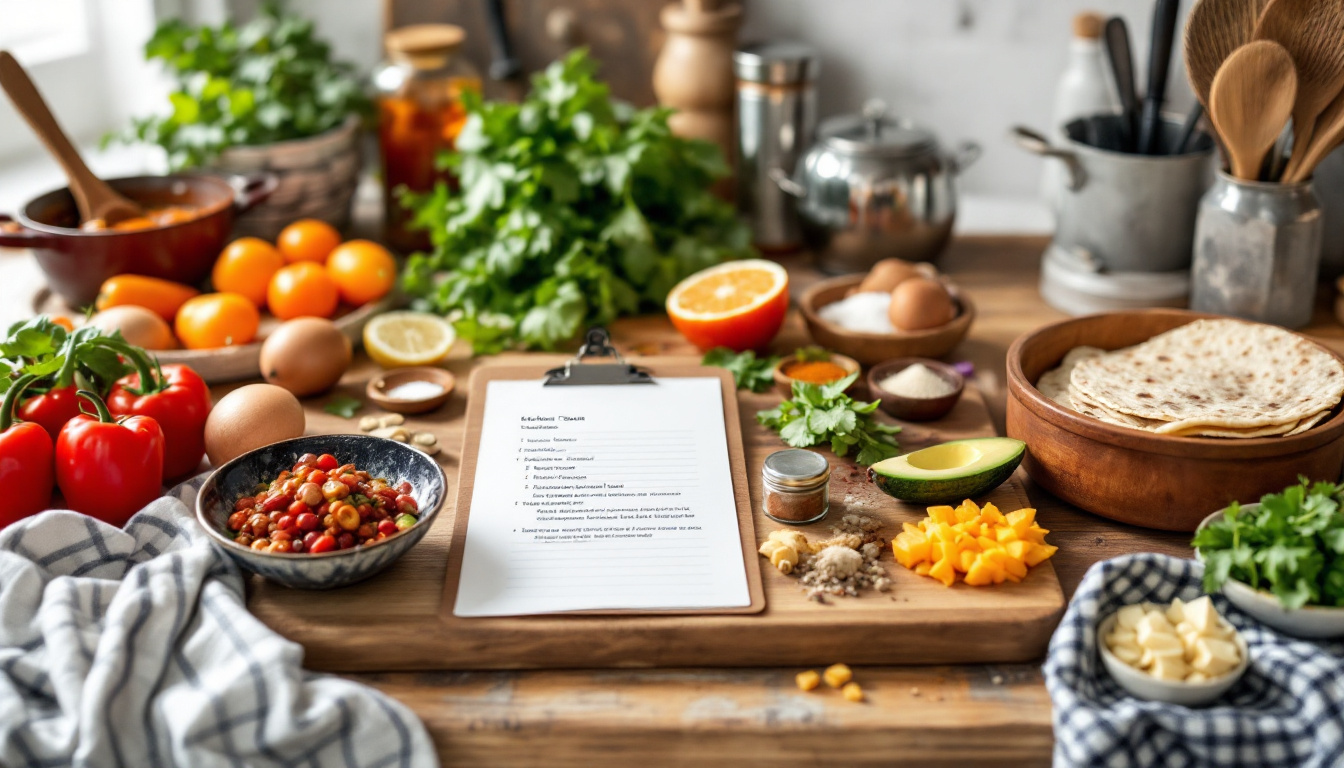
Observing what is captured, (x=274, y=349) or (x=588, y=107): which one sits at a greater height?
(x=588, y=107)

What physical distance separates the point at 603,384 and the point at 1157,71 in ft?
2.92

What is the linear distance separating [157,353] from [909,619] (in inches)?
40.1

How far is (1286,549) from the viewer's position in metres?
1.02

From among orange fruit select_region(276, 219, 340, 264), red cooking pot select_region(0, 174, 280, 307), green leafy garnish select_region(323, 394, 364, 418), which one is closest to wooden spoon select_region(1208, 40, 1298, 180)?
green leafy garnish select_region(323, 394, 364, 418)

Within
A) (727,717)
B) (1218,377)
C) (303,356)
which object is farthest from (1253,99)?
(303,356)

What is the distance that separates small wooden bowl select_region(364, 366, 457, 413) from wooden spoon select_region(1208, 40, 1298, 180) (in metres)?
1.02

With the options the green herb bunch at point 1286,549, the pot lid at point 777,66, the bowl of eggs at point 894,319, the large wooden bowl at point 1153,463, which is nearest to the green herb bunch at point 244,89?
the pot lid at point 777,66

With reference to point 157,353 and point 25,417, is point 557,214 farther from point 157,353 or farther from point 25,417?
point 25,417

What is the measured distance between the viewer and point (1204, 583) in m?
1.04

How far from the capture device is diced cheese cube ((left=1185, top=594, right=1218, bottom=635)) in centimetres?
102

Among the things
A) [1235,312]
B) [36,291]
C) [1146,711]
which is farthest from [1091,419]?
[36,291]

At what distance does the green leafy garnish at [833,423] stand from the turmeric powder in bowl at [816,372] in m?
0.07

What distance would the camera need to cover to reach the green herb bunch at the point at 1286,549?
1.01 meters

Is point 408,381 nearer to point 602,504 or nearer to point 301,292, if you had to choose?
point 301,292
